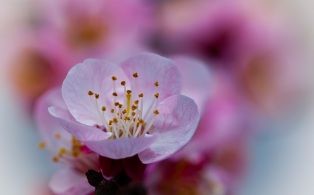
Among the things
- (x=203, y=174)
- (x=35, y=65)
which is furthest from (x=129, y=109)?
(x=35, y=65)

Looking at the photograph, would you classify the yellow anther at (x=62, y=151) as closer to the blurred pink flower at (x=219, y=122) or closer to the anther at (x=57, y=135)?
the anther at (x=57, y=135)

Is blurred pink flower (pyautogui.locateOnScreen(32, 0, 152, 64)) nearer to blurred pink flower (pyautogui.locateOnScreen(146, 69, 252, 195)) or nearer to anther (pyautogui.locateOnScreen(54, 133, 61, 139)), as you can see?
blurred pink flower (pyautogui.locateOnScreen(146, 69, 252, 195))

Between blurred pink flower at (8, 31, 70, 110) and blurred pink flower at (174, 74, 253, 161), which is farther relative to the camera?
blurred pink flower at (8, 31, 70, 110)

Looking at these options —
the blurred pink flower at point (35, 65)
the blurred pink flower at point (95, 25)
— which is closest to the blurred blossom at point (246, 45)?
the blurred pink flower at point (95, 25)

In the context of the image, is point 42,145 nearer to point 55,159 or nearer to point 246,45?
point 55,159

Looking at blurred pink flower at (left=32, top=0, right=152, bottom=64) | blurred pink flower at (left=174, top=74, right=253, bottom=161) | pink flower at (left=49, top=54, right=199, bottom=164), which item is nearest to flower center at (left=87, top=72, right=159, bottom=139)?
pink flower at (left=49, top=54, right=199, bottom=164)

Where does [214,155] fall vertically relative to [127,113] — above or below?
below

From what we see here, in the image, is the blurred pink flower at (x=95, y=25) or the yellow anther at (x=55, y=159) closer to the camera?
the yellow anther at (x=55, y=159)
